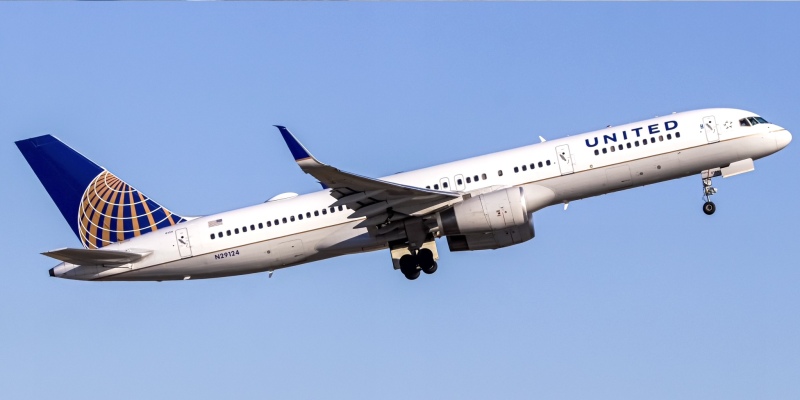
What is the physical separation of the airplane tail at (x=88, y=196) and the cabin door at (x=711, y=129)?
22071mm

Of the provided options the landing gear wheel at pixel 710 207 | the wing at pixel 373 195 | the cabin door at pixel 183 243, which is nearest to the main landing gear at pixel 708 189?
the landing gear wheel at pixel 710 207

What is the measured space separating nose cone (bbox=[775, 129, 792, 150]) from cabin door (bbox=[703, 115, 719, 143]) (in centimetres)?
272

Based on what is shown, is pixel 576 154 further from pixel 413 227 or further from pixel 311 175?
pixel 311 175

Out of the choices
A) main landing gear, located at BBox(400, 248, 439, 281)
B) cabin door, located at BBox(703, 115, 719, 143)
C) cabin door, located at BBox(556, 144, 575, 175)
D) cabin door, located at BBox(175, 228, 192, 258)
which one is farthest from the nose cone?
cabin door, located at BBox(175, 228, 192, 258)

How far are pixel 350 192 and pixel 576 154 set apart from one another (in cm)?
910

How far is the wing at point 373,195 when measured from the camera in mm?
45719

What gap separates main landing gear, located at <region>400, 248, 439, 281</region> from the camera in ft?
169

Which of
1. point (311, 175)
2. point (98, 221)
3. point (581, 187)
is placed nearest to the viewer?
point (311, 175)

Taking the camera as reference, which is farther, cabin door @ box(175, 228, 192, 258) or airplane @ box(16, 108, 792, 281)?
cabin door @ box(175, 228, 192, 258)

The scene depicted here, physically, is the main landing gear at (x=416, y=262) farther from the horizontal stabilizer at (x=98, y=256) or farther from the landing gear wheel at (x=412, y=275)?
the horizontal stabilizer at (x=98, y=256)

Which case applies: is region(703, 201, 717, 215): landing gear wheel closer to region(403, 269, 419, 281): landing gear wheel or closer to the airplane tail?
region(403, 269, 419, 281): landing gear wheel

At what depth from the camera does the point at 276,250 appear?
51250 millimetres

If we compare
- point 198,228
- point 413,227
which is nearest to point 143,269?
point 198,228

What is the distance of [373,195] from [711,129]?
13.7 m
